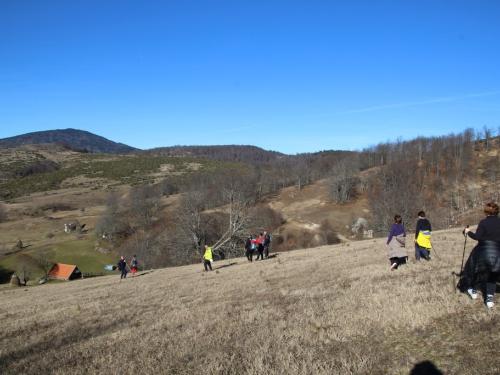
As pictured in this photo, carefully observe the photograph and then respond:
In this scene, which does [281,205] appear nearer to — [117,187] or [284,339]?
[117,187]

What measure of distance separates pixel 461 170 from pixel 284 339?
143202 millimetres

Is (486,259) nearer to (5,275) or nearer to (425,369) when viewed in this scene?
(425,369)

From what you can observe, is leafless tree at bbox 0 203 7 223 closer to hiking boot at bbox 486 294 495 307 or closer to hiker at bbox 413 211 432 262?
hiker at bbox 413 211 432 262

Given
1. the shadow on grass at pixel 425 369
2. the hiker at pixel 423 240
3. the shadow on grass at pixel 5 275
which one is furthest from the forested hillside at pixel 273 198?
the shadow on grass at pixel 425 369

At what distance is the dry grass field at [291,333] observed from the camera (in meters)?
5.97

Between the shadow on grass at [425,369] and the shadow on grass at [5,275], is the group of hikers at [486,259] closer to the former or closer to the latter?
the shadow on grass at [425,369]

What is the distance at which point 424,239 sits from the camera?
13664mm

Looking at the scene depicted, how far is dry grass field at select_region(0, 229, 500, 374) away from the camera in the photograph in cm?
597

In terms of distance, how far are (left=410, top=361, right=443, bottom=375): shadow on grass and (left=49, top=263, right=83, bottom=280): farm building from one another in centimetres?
6320

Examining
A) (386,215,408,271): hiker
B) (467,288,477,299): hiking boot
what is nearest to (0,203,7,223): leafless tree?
(386,215,408,271): hiker

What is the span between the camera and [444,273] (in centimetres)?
1073

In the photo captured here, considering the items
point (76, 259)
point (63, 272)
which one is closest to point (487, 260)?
point (63, 272)

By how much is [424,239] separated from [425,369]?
30.2 ft

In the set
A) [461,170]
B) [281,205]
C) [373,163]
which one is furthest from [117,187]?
[461,170]
